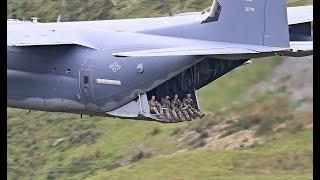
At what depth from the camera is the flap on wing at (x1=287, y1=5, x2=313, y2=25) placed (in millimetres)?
36719

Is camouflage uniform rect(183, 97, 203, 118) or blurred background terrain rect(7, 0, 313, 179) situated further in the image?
blurred background terrain rect(7, 0, 313, 179)

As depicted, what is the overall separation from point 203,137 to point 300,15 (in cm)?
919

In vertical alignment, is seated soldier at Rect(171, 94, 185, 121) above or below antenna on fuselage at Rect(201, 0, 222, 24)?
below

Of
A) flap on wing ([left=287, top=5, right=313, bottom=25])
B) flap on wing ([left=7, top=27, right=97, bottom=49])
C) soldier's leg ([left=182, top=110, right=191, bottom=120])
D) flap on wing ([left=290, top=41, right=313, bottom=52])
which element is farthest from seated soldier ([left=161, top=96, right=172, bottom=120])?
flap on wing ([left=287, top=5, right=313, bottom=25])

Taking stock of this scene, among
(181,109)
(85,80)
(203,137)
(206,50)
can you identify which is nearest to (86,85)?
(85,80)

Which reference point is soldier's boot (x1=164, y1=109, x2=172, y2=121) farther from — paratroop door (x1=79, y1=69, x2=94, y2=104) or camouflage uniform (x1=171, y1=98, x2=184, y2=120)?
paratroop door (x1=79, y1=69, x2=94, y2=104)

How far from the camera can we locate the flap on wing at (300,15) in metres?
36.7

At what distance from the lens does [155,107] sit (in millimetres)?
32156

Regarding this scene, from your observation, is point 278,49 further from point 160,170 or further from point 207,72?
point 160,170

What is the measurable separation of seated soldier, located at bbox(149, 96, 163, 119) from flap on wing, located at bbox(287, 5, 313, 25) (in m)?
7.13

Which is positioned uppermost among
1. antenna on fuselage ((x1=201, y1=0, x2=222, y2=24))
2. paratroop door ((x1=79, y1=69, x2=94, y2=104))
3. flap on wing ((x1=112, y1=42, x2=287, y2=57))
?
antenna on fuselage ((x1=201, y1=0, x2=222, y2=24))

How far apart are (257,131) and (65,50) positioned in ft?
33.9

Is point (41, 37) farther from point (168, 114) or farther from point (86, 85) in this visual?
point (168, 114)

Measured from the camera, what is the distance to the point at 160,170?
3862 cm
